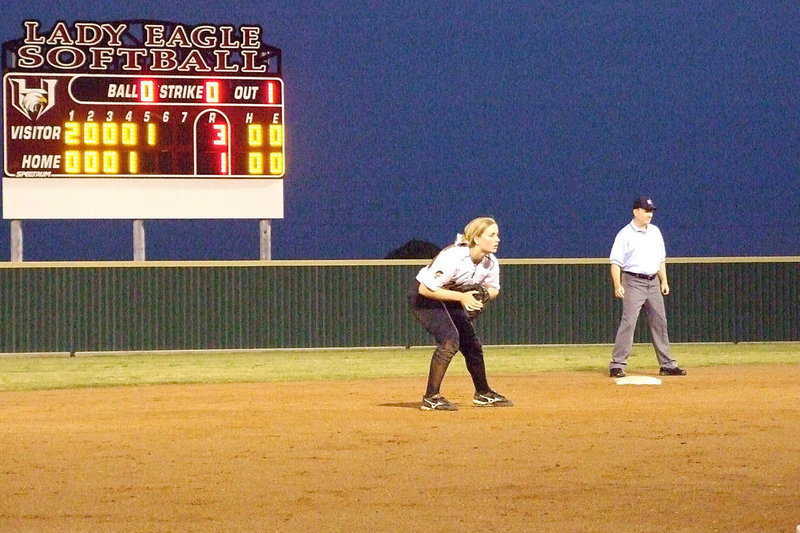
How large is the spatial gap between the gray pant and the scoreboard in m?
10.3

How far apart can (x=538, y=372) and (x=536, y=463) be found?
27.1 ft

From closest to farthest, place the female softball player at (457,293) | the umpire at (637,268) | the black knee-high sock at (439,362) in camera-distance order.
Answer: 1. the female softball player at (457,293)
2. the black knee-high sock at (439,362)
3. the umpire at (637,268)

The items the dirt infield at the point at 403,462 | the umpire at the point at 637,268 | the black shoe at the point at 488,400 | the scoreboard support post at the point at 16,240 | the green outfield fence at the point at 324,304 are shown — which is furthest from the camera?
the scoreboard support post at the point at 16,240

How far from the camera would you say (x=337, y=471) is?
7387 millimetres

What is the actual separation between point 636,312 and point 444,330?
3.97 m

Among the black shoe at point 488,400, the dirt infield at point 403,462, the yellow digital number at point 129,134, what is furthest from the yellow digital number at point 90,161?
the black shoe at point 488,400

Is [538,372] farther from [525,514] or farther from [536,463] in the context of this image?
[525,514]

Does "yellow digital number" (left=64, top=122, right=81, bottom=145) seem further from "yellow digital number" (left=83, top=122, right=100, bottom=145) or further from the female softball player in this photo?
the female softball player

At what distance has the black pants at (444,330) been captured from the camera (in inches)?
399

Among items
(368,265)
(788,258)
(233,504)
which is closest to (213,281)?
(368,265)

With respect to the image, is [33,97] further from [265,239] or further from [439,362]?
[439,362]

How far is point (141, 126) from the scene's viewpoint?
22109mm

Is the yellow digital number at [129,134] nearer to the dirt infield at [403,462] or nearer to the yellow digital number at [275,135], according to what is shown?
the yellow digital number at [275,135]

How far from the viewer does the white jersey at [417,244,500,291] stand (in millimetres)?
9883
